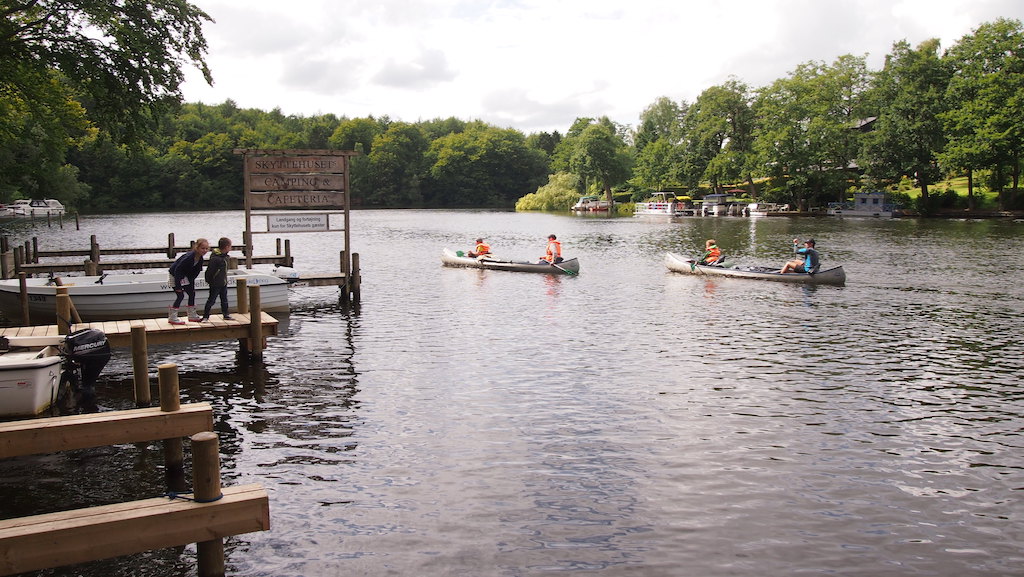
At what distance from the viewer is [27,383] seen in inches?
427

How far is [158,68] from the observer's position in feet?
80.2

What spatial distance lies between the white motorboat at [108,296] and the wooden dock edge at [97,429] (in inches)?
431

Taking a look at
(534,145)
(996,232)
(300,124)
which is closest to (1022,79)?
(996,232)

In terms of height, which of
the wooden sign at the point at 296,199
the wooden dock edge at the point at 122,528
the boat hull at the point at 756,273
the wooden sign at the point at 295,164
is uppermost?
the wooden sign at the point at 295,164

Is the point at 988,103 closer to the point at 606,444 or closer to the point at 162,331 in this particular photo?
the point at 606,444

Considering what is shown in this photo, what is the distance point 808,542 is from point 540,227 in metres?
68.6

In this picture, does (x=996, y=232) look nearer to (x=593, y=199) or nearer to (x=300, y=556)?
(x=300, y=556)

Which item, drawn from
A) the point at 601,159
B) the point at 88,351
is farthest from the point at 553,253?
the point at 601,159

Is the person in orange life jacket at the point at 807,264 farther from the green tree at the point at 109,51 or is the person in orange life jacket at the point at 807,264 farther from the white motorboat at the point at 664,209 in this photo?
the white motorboat at the point at 664,209

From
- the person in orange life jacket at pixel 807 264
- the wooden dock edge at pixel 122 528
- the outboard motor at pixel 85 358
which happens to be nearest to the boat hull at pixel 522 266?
the person in orange life jacket at pixel 807 264

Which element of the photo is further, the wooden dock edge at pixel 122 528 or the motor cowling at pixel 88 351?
the motor cowling at pixel 88 351

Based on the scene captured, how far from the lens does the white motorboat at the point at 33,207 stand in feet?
264

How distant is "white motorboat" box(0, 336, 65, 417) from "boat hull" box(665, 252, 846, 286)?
25.5 metres

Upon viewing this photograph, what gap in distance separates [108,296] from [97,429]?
12963mm
